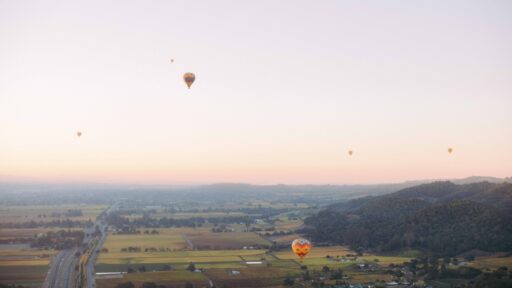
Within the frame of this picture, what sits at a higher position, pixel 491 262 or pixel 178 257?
pixel 178 257

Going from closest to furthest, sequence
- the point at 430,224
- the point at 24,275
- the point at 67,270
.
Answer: the point at 24,275, the point at 67,270, the point at 430,224

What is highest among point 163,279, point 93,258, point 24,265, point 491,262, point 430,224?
point 430,224

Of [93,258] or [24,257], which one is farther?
[93,258]

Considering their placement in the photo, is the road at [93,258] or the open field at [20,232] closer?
the road at [93,258]

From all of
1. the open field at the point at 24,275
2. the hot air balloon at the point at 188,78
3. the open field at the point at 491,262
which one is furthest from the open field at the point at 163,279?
the open field at the point at 491,262

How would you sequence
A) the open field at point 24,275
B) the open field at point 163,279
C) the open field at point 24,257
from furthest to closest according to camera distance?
the open field at point 24,257 < the open field at point 24,275 < the open field at point 163,279

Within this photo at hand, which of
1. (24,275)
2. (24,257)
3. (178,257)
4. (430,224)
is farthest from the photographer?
(430,224)

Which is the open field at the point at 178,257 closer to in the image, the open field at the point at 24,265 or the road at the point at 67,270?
the road at the point at 67,270

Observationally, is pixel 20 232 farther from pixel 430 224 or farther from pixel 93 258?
pixel 430 224

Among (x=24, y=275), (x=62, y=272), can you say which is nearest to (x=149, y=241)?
(x=62, y=272)

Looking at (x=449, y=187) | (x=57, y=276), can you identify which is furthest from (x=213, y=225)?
(x=57, y=276)

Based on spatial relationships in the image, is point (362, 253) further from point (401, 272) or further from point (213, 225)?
point (213, 225)
